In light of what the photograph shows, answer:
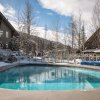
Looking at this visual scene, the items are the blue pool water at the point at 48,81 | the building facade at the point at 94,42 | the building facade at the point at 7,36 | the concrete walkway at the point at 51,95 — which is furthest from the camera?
the building facade at the point at 7,36

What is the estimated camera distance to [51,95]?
20.6 feet

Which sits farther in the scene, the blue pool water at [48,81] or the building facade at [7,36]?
the building facade at [7,36]

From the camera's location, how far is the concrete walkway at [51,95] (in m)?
5.95

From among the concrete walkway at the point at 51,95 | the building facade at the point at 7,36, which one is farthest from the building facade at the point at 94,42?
the concrete walkway at the point at 51,95

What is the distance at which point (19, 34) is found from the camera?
108ft

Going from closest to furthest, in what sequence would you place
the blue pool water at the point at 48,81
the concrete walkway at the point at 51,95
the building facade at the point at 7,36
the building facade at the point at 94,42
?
the concrete walkway at the point at 51,95 < the blue pool water at the point at 48,81 < the building facade at the point at 94,42 < the building facade at the point at 7,36

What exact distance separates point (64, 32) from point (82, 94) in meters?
31.3

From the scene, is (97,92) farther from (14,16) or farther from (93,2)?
(14,16)

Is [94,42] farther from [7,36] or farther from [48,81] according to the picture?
[48,81]

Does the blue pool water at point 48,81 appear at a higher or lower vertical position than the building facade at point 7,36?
lower

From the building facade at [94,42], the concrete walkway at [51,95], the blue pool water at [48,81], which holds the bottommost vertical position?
the blue pool water at [48,81]

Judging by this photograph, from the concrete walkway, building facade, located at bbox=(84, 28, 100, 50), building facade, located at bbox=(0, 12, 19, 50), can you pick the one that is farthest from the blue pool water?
building facade, located at bbox=(0, 12, 19, 50)

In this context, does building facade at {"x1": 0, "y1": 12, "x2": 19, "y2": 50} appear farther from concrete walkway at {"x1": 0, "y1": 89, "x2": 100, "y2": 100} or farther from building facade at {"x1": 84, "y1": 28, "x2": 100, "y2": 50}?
concrete walkway at {"x1": 0, "y1": 89, "x2": 100, "y2": 100}

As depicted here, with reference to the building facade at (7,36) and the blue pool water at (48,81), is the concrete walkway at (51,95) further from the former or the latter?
the building facade at (7,36)
